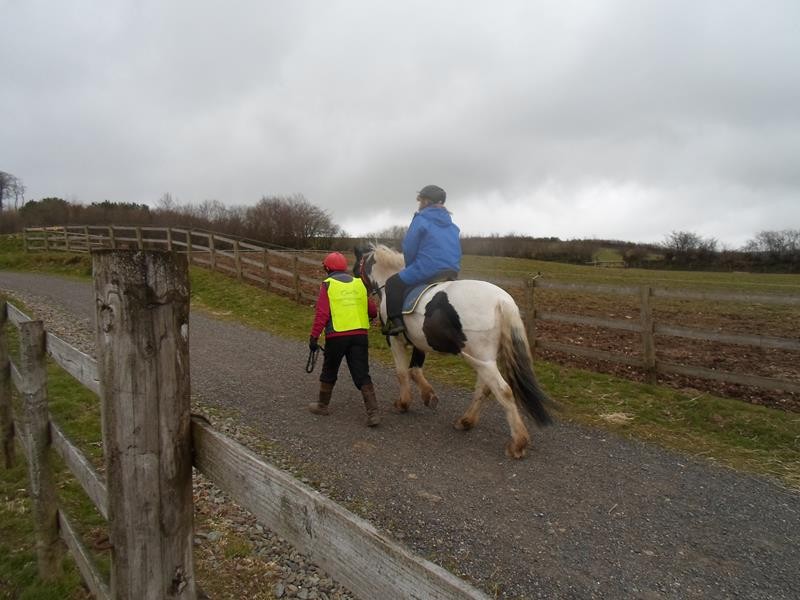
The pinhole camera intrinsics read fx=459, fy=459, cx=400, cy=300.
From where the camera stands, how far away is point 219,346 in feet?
28.6

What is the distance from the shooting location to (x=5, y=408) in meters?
3.95

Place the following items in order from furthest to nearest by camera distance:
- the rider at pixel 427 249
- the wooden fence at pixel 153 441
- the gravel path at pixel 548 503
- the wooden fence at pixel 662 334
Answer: the wooden fence at pixel 662 334 < the rider at pixel 427 249 < the gravel path at pixel 548 503 < the wooden fence at pixel 153 441

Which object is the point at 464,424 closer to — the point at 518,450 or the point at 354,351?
the point at 518,450

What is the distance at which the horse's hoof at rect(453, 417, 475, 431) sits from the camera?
5.00m

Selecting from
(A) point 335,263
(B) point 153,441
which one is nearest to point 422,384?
(A) point 335,263

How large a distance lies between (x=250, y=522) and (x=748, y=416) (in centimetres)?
561

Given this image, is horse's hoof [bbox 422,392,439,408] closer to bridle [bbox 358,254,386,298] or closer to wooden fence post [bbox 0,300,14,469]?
bridle [bbox 358,254,386,298]

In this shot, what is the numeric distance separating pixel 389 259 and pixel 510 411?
2.38 metres

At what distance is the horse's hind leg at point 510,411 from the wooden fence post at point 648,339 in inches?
131

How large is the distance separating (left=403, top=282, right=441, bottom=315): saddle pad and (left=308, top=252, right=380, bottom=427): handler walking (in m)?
0.48

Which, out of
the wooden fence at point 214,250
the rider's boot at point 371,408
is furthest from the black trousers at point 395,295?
the wooden fence at point 214,250

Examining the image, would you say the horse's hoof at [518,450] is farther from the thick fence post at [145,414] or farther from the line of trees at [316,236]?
the line of trees at [316,236]

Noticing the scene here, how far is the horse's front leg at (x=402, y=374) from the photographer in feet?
18.2

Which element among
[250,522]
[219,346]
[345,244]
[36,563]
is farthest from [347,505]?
[345,244]
